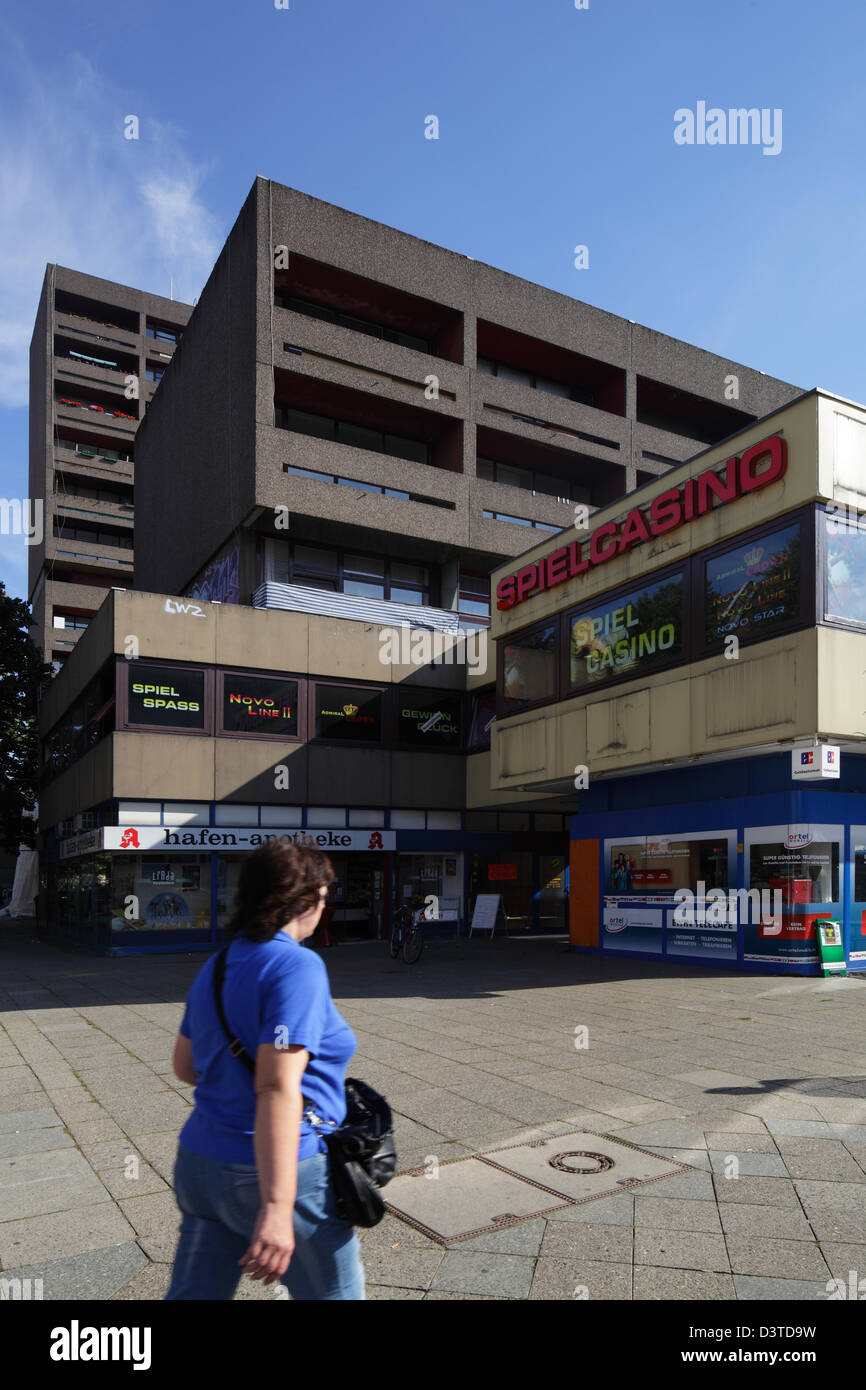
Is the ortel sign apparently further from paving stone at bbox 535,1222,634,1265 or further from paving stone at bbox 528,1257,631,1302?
paving stone at bbox 528,1257,631,1302

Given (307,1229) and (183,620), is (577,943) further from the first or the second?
(307,1229)

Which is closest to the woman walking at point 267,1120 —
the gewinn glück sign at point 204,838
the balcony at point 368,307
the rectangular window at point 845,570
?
the rectangular window at point 845,570

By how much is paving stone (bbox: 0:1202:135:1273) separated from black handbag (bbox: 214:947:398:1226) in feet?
8.74

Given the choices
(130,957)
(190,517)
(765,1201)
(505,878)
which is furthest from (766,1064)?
(190,517)

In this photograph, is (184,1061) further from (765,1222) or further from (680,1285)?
(765,1222)

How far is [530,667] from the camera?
20.6 m

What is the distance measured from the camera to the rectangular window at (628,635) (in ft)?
54.1

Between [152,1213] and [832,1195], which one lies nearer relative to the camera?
[152,1213]

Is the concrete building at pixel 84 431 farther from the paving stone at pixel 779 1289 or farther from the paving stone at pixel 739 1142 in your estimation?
the paving stone at pixel 779 1289

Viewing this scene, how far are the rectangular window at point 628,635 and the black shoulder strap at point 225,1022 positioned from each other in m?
14.4

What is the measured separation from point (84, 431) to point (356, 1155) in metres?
64.5

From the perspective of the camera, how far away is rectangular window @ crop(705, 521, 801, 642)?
46.5 feet

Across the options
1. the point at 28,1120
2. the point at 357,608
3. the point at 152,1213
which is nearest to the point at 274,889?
the point at 152,1213

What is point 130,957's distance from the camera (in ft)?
69.1
